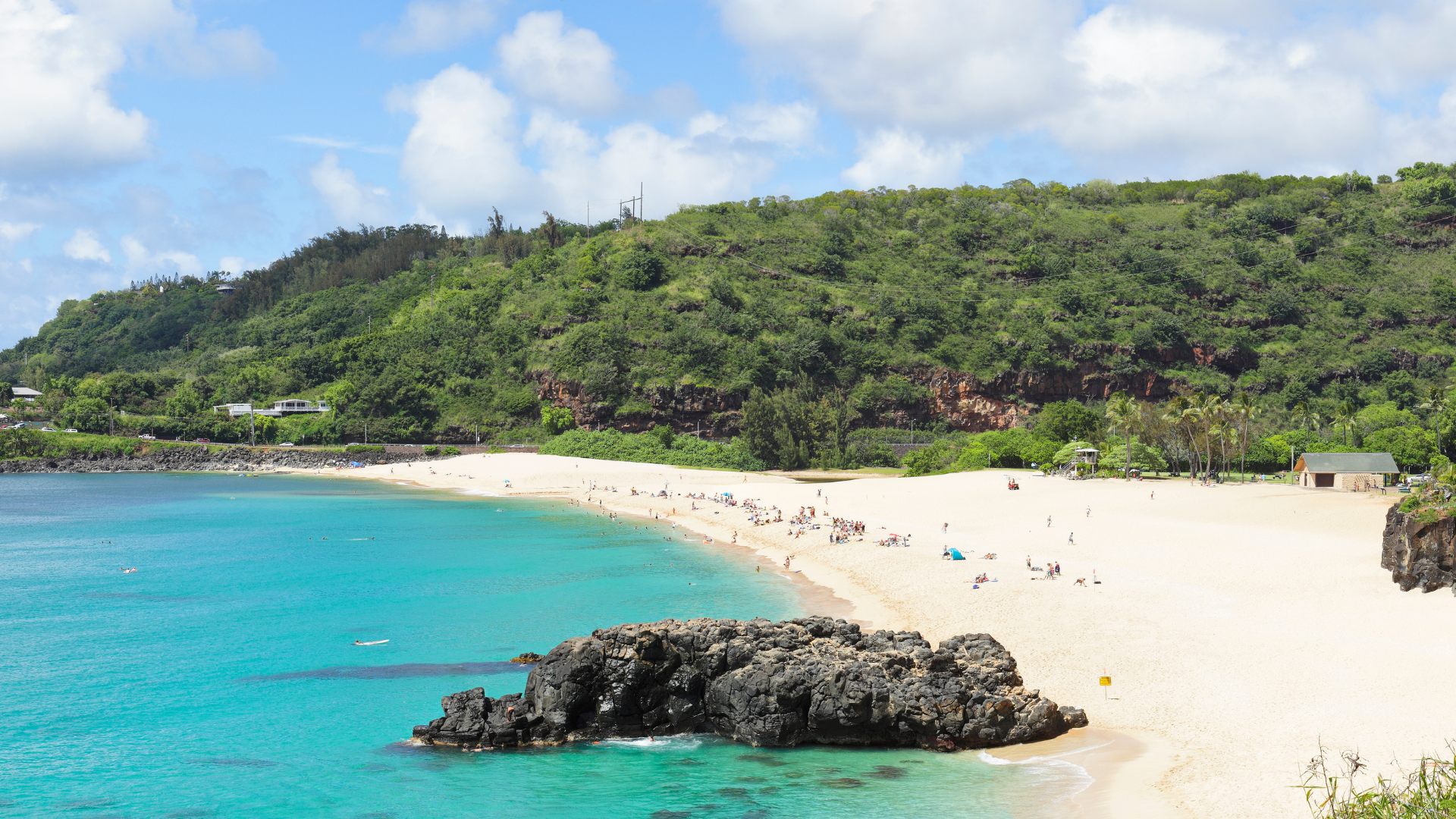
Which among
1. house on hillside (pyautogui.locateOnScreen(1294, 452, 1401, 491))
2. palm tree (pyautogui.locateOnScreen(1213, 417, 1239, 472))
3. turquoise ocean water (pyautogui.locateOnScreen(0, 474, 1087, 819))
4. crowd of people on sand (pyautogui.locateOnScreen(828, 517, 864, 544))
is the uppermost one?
palm tree (pyautogui.locateOnScreen(1213, 417, 1239, 472))

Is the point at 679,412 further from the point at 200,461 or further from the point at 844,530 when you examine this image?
the point at 844,530

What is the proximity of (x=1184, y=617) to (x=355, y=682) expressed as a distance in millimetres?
23401

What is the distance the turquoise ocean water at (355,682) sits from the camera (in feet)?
57.7

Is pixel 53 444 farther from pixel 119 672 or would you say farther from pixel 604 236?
pixel 119 672

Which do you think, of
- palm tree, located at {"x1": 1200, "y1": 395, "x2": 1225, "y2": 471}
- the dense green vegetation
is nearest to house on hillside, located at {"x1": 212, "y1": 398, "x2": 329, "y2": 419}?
the dense green vegetation

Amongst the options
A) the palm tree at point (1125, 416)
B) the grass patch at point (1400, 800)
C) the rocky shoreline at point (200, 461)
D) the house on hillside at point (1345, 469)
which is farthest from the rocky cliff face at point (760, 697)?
the rocky shoreline at point (200, 461)

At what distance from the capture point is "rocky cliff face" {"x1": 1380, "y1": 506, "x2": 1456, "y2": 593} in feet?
87.6

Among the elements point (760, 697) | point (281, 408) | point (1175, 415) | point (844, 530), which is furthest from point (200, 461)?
point (760, 697)

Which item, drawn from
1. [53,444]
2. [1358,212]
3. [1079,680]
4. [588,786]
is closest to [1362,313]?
[1358,212]

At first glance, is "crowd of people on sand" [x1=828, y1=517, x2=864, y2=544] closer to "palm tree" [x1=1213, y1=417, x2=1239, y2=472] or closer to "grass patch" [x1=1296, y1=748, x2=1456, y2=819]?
"palm tree" [x1=1213, y1=417, x2=1239, y2=472]

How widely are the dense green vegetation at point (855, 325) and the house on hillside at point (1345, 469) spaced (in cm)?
2723

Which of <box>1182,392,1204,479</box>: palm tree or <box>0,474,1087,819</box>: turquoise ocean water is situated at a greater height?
<box>1182,392,1204,479</box>: palm tree

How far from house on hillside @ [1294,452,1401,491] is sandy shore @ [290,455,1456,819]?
3.72 metres

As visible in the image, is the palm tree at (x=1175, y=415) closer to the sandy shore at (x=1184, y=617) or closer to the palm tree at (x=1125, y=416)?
the palm tree at (x=1125, y=416)
